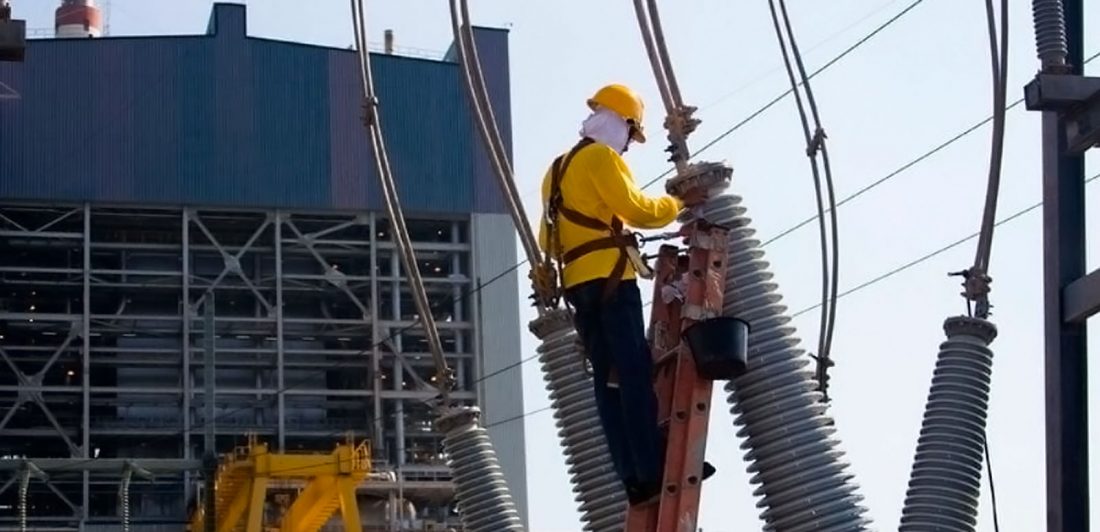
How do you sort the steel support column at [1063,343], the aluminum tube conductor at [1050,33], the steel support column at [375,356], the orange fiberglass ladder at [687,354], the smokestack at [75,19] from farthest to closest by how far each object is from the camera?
the smokestack at [75,19] < the steel support column at [375,356] < the aluminum tube conductor at [1050,33] < the steel support column at [1063,343] < the orange fiberglass ladder at [687,354]

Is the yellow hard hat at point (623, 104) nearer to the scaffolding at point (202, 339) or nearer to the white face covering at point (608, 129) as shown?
the white face covering at point (608, 129)

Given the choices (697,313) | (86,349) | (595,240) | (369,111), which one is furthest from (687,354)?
(86,349)

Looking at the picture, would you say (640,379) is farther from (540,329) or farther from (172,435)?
(172,435)

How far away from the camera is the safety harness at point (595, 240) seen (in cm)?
845

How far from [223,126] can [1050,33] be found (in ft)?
182

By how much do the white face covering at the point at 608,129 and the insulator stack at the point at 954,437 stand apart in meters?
1.51

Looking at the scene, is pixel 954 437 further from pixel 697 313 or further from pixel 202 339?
pixel 202 339

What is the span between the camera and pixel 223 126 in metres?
62.9

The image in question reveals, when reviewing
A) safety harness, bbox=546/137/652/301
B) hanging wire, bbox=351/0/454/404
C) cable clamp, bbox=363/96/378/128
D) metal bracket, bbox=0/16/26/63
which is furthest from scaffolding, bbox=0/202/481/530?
safety harness, bbox=546/137/652/301

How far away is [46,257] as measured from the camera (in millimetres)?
63375

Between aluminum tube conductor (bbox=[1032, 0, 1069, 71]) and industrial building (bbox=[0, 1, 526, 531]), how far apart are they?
52987 mm

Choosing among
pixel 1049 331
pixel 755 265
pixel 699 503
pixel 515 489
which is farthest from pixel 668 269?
pixel 515 489

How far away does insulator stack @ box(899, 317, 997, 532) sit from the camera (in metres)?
7.86

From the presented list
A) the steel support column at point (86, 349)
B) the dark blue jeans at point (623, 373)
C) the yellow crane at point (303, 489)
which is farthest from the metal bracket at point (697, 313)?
the steel support column at point (86, 349)
